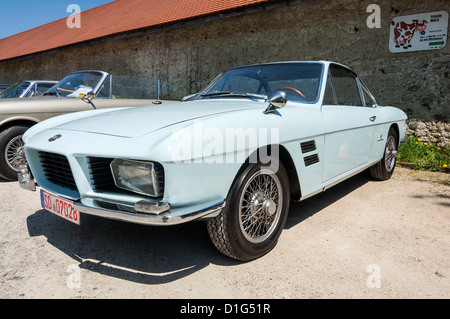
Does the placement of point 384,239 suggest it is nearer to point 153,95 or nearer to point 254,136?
point 254,136

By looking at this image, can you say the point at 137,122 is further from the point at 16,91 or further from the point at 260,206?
the point at 16,91

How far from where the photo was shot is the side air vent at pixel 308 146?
2432 millimetres

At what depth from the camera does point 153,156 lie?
166 centimetres

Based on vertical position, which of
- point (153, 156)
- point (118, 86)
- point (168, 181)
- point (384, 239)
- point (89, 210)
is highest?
point (118, 86)

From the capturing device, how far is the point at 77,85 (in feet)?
16.9

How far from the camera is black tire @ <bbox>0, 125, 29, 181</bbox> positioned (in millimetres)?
4082

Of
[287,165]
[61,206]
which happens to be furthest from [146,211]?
[287,165]

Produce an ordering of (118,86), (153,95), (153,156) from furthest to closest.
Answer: (153,95) < (118,86) < (153,156)

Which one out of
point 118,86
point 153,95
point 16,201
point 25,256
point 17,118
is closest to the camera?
point 25,256

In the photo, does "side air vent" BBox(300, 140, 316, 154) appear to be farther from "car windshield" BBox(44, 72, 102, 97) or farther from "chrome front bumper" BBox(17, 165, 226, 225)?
"car windshield" BBox(44, 72, 102, 97)

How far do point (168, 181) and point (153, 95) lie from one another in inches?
165

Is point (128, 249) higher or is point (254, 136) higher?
point (254, 136)

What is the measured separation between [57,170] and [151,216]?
0.97 metres
